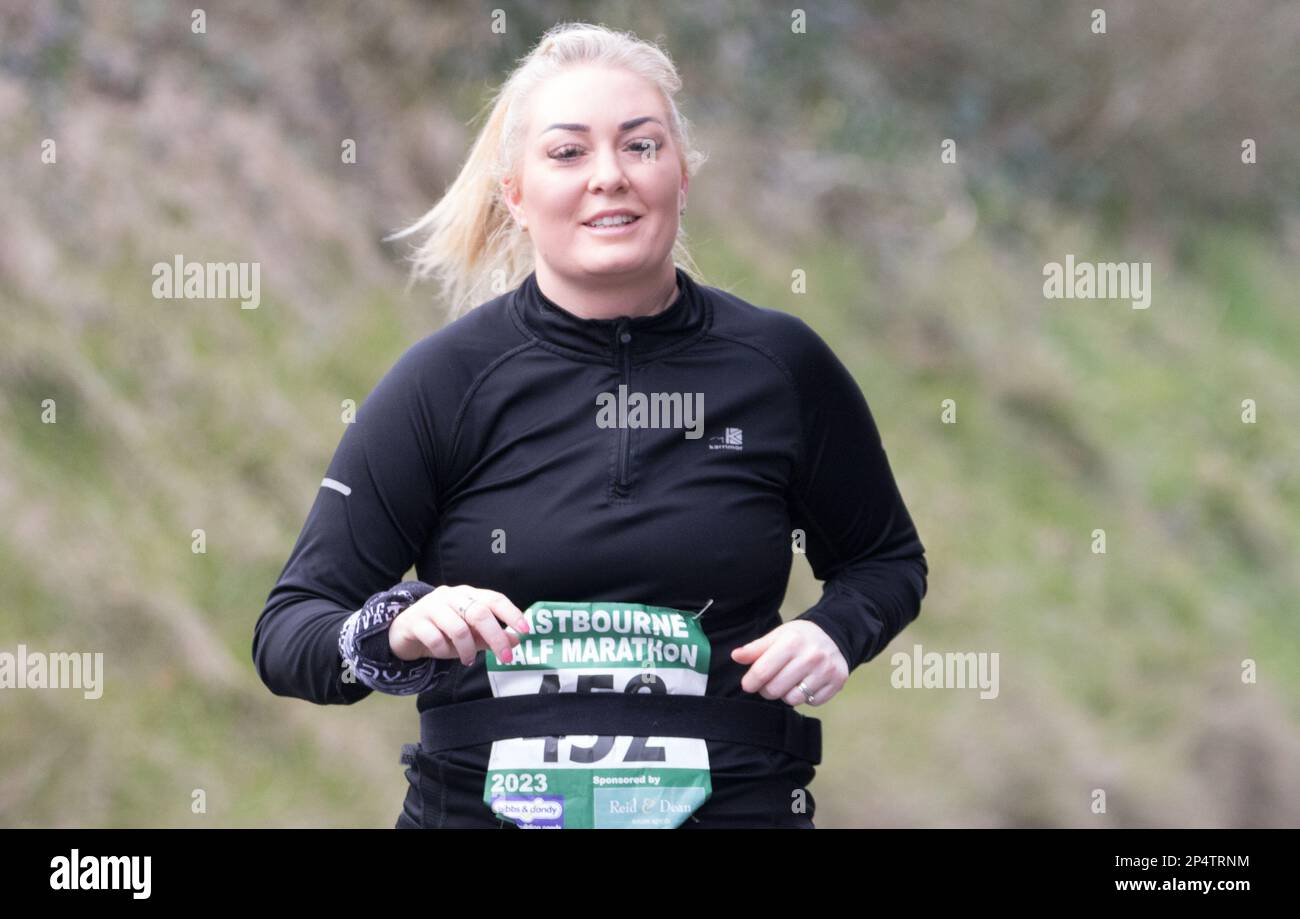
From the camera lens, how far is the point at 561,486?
91.7 inches

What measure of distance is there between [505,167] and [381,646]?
0.79m

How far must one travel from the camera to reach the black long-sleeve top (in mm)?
2295

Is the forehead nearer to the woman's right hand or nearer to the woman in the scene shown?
the woman

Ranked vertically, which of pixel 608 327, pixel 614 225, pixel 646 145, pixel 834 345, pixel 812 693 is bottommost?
pixel 812 693

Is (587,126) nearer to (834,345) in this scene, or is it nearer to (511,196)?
(511,196)

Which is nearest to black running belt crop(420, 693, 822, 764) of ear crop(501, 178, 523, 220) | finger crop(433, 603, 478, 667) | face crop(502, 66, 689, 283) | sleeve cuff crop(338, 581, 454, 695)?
sleeve cuff crop(338, 581, 454, 695)

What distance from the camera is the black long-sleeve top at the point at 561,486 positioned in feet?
7.53

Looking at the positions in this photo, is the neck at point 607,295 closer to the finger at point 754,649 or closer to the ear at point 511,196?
the ear at point 511,196

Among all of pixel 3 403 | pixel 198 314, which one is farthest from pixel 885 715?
pixel 3 403

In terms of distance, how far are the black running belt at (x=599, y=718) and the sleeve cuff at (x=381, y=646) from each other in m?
0.14

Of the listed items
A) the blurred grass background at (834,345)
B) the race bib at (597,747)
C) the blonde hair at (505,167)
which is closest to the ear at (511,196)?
the blonde hair at (505,167)

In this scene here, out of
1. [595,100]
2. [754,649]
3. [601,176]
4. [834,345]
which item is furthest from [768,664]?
[834,345]

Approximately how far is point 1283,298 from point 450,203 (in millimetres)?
7419

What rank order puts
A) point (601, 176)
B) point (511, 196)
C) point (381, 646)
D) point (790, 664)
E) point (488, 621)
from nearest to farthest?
point (488, 621)
point (381, 646)
point (790, 664)
point (601, 176)
point (511, 196)
